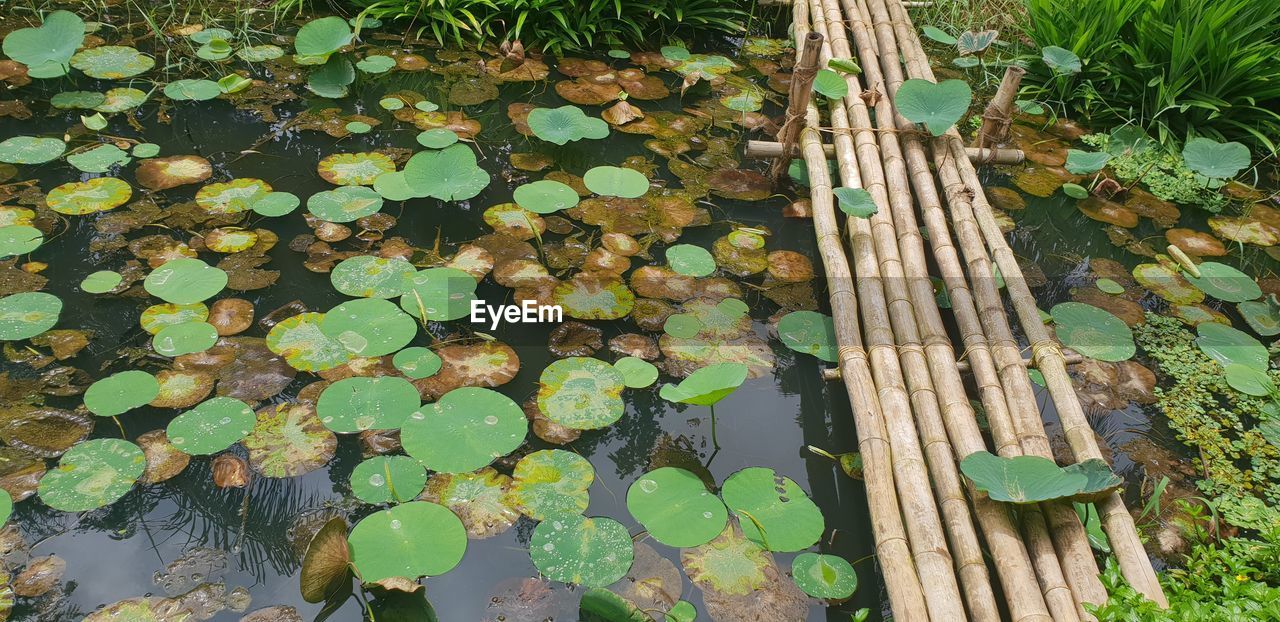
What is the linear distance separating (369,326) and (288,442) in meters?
0.46

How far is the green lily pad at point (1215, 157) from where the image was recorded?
10.8 ft

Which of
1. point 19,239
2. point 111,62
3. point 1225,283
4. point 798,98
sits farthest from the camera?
point 111,62

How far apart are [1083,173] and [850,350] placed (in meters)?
1.79

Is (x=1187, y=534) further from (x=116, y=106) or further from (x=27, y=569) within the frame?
(x=116, y=106)

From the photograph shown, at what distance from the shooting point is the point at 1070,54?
144 inches

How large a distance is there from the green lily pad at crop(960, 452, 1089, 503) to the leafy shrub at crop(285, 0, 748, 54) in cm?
298

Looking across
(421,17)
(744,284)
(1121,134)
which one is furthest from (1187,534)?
(421,17)

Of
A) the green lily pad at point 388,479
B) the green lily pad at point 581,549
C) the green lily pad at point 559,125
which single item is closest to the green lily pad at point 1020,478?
the green lily pad at point 581,549

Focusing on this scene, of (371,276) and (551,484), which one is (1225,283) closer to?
(551,484)

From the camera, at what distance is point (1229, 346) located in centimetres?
278

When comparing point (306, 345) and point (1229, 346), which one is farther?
point (1229, 346)

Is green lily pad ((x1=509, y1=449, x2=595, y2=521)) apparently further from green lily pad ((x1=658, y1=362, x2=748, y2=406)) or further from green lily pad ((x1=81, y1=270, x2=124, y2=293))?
green lily pad ((x1=81, y1=270, x2=124, y2=293))

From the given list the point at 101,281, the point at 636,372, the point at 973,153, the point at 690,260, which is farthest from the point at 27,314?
the point at 973,153

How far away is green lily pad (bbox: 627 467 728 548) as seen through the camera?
2.05 m
